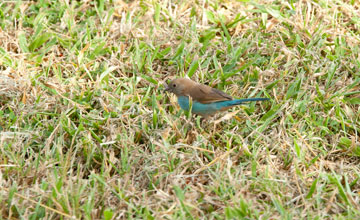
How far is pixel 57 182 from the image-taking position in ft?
12.4

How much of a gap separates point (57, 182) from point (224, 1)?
329cm

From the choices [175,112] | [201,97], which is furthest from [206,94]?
[175,112]

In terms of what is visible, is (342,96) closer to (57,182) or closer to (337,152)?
(337,152)

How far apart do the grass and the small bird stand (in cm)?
11

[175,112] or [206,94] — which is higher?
[206,94]

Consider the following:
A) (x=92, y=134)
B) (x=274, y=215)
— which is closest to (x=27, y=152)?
(x=92, y=134)

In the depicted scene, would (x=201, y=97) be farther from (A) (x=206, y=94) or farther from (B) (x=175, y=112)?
(B) (x=175, y=112)

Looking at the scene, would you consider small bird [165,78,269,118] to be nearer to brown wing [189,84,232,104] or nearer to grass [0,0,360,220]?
brown wing [189,84,232,104]

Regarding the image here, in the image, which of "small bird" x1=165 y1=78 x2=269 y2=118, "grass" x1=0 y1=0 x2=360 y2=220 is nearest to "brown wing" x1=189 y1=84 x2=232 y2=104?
"small bird" x1=165 y1=78 x2=269 y2=118

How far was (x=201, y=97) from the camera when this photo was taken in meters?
4.80

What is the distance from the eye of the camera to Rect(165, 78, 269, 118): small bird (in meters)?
4.73

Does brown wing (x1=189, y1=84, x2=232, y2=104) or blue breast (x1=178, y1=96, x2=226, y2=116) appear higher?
brown wing (x1=189, y1=84, x2=232, y2=104)

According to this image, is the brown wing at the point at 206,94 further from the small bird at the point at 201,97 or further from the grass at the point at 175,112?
the grass at the point at 175,112

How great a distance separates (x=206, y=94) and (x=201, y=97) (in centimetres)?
5
